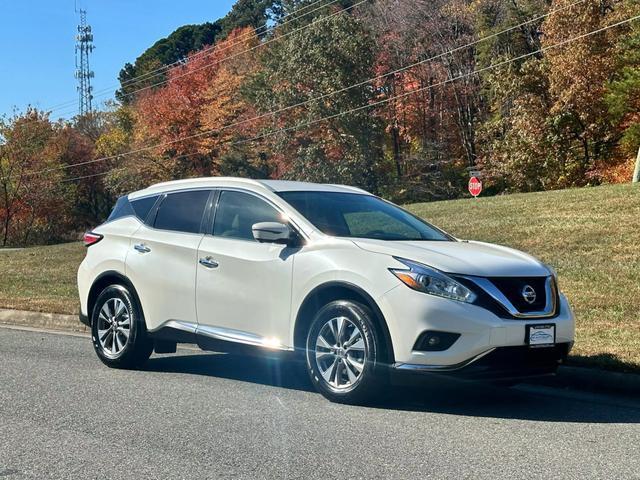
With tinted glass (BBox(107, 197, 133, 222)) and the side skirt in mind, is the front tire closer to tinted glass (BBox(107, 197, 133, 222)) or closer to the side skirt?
the side skirt

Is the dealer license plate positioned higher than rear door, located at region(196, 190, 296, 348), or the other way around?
rear door, located at region(196, 190, 296, 348)

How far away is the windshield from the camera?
7.05 m

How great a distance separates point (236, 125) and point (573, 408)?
169 feet

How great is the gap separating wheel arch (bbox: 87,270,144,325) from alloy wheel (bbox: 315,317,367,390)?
7.59ft

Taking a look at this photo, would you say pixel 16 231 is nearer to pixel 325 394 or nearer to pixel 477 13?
pixel 477 13

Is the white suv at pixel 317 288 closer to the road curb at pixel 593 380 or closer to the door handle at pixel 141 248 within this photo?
the door handle at pixel 141 248

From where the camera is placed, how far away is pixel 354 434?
557cm

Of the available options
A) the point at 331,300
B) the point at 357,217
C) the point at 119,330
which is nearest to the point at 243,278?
the point at 331,300

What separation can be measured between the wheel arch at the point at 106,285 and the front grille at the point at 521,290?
144 inches

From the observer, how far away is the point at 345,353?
638 centimetres

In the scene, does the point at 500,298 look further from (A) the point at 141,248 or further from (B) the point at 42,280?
(B) the point at 42,280

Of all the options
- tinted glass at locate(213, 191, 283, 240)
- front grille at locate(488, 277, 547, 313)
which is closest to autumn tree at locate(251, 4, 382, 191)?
tinted glass at locate(213, 191, 283, 240)

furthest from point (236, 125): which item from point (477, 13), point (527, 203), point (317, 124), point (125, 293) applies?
point (125, 293)

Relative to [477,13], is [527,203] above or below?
below
